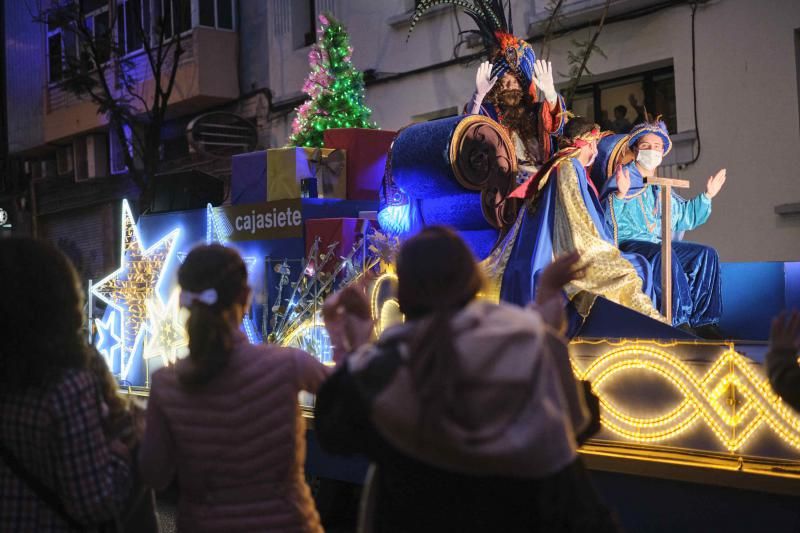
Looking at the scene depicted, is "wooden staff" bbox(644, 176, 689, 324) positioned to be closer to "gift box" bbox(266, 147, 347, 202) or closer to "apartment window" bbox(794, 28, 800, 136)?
"gift box" bbox(266, 147, 347, 202)

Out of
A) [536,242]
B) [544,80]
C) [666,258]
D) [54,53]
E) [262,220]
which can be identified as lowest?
[666,258]

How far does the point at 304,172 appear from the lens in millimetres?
8227

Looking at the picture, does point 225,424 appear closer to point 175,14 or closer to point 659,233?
point 659,233

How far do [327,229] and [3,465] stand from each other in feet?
15.5

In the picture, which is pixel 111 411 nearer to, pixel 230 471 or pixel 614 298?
pixel 230 471

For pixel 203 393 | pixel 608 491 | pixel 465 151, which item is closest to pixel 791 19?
pixel 465 151

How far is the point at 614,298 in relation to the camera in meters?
5.87

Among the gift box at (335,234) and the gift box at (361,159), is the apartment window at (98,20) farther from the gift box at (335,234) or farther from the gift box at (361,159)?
the gift box at (335,234)

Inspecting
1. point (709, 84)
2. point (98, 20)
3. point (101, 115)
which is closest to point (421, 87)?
point (709, 84)

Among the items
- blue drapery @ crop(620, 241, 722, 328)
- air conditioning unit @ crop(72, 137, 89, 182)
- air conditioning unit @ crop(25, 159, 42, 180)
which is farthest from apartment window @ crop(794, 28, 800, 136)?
air conditioning unit @ crop(25, 159, 42, 180)

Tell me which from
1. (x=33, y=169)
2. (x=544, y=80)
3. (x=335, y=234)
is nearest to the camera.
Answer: (x=544, y=80)

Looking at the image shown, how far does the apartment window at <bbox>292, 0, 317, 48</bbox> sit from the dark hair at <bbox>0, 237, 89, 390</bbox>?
46.7 ft

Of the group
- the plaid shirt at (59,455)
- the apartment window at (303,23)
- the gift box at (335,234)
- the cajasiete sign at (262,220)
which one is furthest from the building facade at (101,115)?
the plaid shirt at (59,455)

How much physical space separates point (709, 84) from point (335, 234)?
5.65 meters
